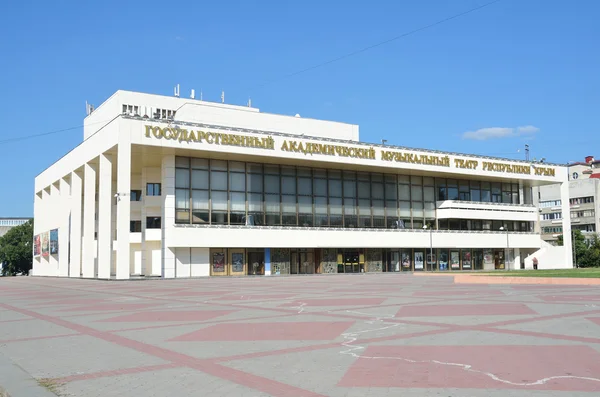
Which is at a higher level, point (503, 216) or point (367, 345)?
point (503, 216)

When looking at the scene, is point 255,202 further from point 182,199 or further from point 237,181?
point 182,199

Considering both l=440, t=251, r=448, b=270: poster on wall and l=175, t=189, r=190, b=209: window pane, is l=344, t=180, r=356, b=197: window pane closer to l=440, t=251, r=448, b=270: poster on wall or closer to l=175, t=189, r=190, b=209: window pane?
l=440, t=251, r=448, b=270: poster on wall

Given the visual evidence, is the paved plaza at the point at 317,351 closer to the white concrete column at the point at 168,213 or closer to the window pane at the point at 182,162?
the white concrete column at the point at 168,213

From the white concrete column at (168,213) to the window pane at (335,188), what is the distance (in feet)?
57.1

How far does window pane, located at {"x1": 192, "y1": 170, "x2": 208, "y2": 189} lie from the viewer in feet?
178

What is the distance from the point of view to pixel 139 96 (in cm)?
6412

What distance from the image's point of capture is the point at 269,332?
1271 centimetres

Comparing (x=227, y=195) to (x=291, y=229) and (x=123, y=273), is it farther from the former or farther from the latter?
(x=123, y=273)

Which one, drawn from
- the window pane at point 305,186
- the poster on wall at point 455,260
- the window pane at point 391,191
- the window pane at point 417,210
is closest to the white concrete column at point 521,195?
the poster on wall at point 455,260

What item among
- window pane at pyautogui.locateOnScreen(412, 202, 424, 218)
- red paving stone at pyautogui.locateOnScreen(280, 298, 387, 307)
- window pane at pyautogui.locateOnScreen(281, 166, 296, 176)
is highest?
window pane at pyautogui.locateOnScreen(281, 166, 296, 176)

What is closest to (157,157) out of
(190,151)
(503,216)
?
(190,151)

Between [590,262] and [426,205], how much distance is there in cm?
3217

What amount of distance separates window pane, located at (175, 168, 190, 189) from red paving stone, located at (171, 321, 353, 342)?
40.5 metres

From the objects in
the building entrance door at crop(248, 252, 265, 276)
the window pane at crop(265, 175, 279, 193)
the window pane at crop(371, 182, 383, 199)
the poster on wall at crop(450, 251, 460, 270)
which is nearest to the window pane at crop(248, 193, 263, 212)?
the window pane at crop(265, 175, 279, 193)
